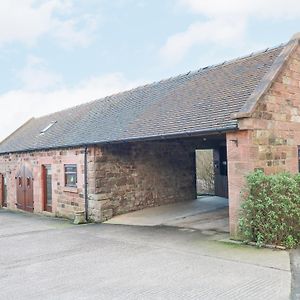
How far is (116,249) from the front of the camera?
28.2ft

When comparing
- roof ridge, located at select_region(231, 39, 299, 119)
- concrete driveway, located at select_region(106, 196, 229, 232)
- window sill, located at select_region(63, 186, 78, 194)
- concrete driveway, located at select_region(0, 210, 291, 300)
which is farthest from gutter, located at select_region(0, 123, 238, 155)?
concrete driveway, located at select_region(106, 196, 229, 232)

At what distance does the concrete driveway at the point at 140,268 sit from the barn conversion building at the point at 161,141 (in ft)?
5.75

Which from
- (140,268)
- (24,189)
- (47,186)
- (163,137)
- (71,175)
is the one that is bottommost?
(140,268)

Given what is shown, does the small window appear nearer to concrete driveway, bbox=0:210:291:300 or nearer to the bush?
concrete driveway, bbox=0:210:291:300

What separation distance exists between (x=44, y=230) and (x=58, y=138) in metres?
5.89

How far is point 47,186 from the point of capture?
55.0ft

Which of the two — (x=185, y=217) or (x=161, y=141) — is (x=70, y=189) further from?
(x=185, y=217)

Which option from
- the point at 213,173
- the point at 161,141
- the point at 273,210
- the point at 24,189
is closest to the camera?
the point at 273,210

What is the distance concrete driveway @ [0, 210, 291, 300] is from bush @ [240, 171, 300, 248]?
0.50 m

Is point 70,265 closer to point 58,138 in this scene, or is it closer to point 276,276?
point 276,276

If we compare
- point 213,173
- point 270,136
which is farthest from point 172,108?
point 213,173

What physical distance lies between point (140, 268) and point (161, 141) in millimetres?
9209

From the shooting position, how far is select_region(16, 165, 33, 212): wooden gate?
18.3 m

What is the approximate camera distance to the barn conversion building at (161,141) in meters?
9.02
